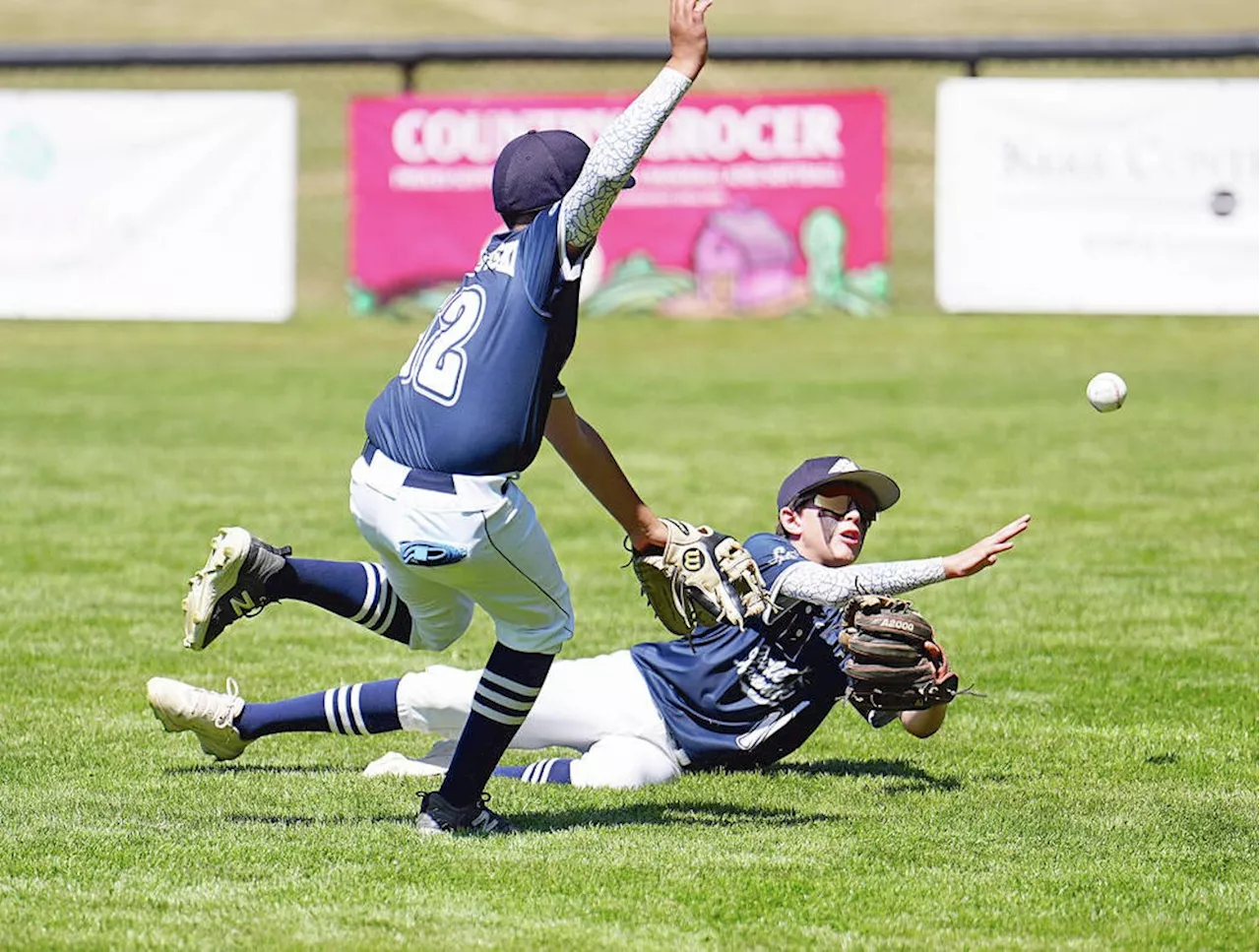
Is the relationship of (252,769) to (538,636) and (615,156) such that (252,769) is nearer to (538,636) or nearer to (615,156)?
(538,636)

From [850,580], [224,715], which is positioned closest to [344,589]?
[224,715]

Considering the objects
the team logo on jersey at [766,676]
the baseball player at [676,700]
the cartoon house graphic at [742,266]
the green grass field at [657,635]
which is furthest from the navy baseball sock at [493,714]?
the cartoon house graphic at [742,266]

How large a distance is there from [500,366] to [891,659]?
4.35 ft

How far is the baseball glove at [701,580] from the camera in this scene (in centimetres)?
523

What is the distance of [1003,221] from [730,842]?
11.8 metres

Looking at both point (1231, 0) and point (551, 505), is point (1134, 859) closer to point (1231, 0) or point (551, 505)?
point (551, 505)

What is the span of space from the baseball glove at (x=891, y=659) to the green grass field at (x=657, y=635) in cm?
31

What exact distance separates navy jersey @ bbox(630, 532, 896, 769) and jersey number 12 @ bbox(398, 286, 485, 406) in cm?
113

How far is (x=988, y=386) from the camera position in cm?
1577

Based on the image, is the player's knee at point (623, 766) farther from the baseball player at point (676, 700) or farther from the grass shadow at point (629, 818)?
the grass shadow at point (629, 818)

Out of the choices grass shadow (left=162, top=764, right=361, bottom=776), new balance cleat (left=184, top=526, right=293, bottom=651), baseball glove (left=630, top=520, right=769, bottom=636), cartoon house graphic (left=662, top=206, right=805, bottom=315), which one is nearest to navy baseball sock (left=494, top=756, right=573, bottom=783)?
grass shadow (left=162, top=764, right=361, bottom=776)

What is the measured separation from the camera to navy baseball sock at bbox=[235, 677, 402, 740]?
570cm

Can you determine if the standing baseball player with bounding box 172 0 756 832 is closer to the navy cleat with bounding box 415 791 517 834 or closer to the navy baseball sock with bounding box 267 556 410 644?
the navy cleat with bounding box 415 791 517 834

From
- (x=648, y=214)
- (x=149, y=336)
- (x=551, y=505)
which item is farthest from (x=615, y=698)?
(x=149, y=336)
